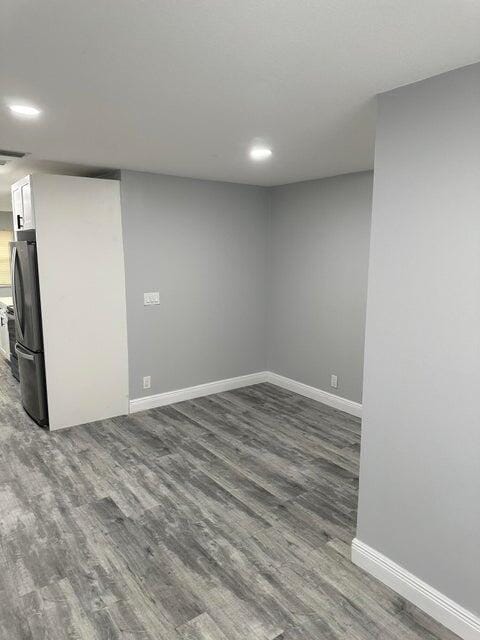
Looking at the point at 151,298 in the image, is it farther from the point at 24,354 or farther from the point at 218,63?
the point at 218,63

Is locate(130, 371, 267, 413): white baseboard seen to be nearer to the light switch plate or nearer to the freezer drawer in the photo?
the freezer drawer

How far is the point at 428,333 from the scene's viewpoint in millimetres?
1872

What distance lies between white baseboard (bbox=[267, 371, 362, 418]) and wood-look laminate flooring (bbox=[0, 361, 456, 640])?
24 cm

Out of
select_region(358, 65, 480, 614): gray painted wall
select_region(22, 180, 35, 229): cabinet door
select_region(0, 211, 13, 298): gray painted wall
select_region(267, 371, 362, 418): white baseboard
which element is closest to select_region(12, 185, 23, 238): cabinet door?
select_region(22, 180, 35, 229): cabinet door

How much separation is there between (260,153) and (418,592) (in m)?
2.84

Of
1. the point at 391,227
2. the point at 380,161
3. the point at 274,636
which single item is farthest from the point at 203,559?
the point at 380,161

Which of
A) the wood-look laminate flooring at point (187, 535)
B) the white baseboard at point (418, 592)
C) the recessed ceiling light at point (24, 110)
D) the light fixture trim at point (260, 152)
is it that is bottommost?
the wood-look laminate flooring at point (187, 535)

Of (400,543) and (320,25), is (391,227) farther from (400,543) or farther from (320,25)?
(400,543)

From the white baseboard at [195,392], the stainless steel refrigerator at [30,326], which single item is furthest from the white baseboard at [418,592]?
the stainless steel refrigerator at [30,326]

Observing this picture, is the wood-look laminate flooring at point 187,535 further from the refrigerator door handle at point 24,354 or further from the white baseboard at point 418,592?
the refrigerator door handle at point 24,354

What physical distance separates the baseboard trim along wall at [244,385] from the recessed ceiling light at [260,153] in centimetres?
249

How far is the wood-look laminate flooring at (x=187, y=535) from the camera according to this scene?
1.94 metres

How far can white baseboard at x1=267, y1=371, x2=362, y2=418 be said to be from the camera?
433 cm

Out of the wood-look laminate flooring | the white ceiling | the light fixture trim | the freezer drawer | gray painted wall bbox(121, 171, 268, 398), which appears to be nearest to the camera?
the white ceiling
